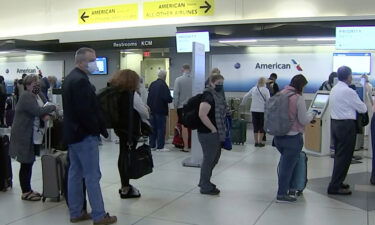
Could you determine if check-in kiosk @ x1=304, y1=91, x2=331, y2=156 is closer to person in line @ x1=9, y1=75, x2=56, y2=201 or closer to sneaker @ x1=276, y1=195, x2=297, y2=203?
sneaker @ x1=276, y1=195, x2=297, y2=203

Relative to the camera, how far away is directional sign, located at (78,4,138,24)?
13578 millimetres

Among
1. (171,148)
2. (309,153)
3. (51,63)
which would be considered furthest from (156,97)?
(51,63)

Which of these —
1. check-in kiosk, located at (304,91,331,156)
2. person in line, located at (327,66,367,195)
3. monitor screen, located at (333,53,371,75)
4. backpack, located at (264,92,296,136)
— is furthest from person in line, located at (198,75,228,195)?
monitor screen, located at (333,53,371,75)

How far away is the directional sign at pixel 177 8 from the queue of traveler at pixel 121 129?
7.37 m

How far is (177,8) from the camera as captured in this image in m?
12.8

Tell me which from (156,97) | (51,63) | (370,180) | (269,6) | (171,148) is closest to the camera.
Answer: (370,180)

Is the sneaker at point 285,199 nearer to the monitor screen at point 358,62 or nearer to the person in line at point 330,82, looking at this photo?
the person in line at point 330,82

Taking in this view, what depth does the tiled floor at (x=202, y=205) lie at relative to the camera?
15.2 ft

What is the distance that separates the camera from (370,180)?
6.57 metres

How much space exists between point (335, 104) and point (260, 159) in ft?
9.95

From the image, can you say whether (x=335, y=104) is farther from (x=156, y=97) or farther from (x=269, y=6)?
(x=269, y=6)

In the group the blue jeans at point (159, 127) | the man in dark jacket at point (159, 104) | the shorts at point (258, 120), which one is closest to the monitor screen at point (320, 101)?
the shorts at point (258, 120)

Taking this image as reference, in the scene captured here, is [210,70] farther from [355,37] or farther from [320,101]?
[320,101]

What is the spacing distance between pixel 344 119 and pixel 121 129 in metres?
2.76
